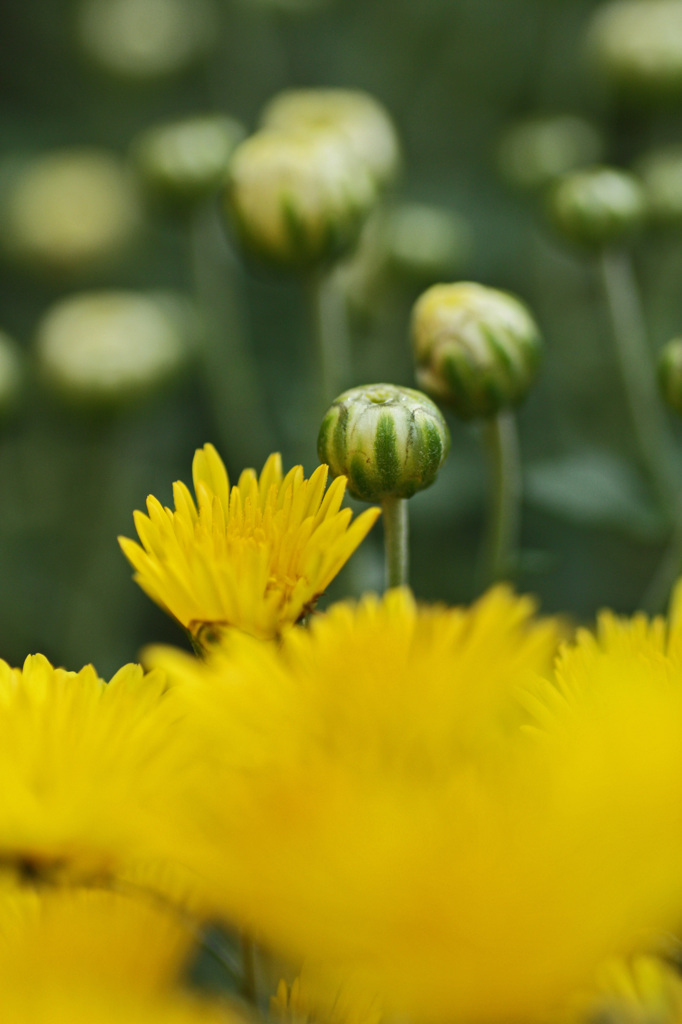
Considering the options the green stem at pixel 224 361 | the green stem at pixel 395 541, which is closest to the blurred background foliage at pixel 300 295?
the green stem at pixel 224 361

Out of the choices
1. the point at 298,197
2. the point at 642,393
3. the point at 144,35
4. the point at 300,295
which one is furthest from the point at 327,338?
the point at 144,35

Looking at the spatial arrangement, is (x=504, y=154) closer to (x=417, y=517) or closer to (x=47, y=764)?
(x=417, y=517)

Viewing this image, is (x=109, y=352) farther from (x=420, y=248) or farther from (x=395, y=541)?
(x=395, y=541)

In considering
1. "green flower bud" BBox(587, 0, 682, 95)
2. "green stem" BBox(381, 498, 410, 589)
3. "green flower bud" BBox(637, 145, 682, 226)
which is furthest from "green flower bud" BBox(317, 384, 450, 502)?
"green flower bud" BBox(587, 0, 682, 95)

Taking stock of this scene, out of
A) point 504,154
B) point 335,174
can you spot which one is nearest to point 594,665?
point 335,174

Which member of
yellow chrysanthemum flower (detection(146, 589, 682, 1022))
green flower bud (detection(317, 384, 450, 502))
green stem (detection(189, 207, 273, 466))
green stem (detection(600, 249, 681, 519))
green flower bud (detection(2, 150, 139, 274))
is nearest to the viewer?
yellow chrysanthemum flower (detection(146, 589, 682, 1022))

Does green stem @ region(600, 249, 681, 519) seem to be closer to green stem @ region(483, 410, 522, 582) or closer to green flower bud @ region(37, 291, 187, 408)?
green stem @ region(483, 410, 522, 582)
